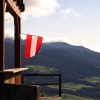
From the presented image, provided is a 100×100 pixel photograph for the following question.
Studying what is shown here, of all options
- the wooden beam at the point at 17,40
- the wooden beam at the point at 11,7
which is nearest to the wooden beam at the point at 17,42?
the wooden beam at the point at 17,40

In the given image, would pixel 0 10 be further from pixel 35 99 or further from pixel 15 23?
pixel 15 23

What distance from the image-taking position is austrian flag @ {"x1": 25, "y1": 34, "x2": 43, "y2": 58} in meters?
11.0

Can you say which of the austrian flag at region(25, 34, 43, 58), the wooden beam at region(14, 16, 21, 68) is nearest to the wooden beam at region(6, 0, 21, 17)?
the wooden beam at region(14, 16, 21, 68)

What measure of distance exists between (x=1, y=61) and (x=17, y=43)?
436cm

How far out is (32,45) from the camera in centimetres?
1123

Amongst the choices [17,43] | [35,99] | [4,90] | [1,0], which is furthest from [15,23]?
[35,99]

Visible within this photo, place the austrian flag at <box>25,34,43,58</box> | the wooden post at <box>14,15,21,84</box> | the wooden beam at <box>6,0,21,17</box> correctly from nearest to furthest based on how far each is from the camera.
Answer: the wooden beam at <box>6,0,21,17</box> < the wooden post at <box>14,15,21,84</box> < the austrian flag at <box>25,34,43,58</box>

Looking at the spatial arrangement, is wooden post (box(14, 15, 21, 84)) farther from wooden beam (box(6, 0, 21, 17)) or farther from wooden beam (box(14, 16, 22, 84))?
wooden beam (box(6, 0, 21, 17))

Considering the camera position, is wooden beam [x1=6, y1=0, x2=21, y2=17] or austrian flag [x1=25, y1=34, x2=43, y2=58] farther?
austrian flag [x1=25, y1=34, x2=43, y2=58]

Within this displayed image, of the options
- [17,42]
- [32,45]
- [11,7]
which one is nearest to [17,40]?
[17,42]

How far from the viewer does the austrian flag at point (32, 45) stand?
36.2 ft

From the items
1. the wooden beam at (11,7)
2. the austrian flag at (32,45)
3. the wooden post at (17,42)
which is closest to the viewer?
the wooden beam at (11,7)

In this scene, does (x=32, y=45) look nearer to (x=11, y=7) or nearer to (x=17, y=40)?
(x=17, y=40)

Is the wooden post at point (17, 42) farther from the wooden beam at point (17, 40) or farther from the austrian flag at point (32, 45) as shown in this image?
the austrian flag at point (32, 45)
